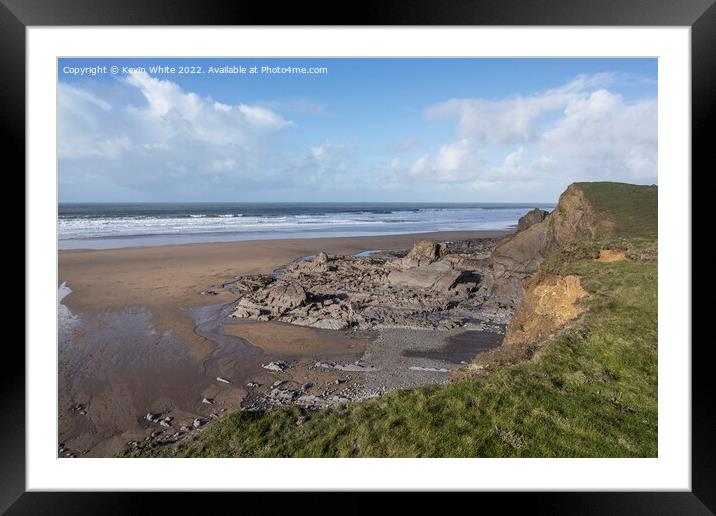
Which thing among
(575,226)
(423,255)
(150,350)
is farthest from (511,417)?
(423,255)

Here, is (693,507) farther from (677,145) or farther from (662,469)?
(677,145)

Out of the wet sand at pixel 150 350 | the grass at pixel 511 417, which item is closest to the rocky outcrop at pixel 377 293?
the wet sand at pixel 150 350

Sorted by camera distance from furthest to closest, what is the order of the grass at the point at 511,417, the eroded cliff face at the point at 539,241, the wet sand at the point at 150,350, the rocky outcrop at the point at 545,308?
the eroded cliff face at the point at 539,241 < the rocky outcrop at the point at 545,308 < the wet sand at the point at 150,350 < the grass at the point at 511,417

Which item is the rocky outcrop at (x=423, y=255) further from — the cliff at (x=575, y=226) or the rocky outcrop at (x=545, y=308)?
the rocky outcrop at (x=545, y=308)

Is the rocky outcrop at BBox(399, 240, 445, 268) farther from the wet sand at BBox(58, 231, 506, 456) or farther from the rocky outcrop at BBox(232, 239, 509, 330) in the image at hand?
the wet sand at BBox(58, 231, 506, 456)
